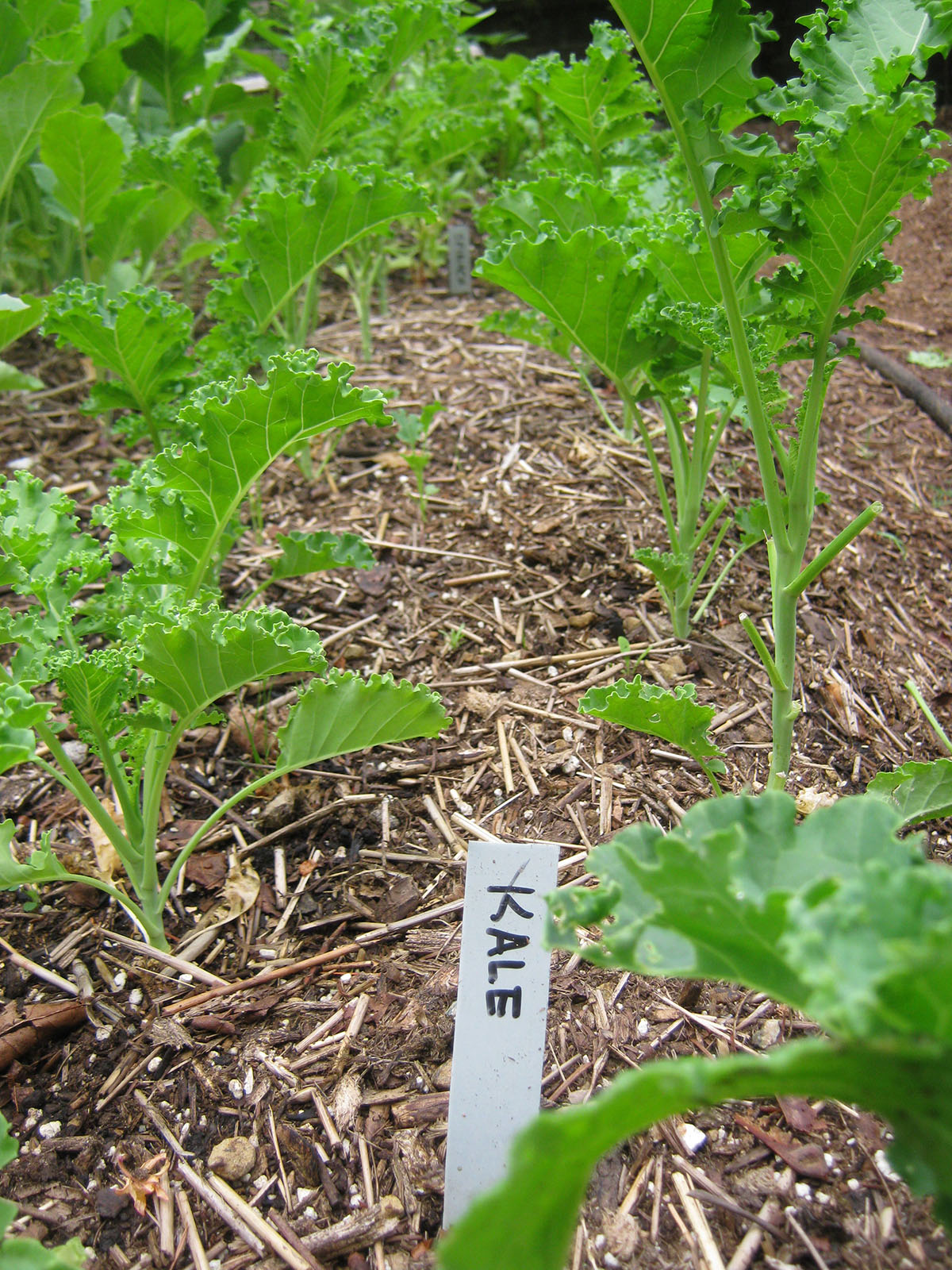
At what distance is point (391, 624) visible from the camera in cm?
193

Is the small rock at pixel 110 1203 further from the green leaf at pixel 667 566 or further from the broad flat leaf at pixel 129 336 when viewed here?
the broad flat leaf at pixel 129 336

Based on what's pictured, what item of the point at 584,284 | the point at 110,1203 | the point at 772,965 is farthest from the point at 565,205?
the point at 110,1203

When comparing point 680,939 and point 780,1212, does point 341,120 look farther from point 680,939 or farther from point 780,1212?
point 780,1212

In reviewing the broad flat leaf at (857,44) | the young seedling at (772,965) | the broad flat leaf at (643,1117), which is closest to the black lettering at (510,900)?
the young seedling at (772,965)

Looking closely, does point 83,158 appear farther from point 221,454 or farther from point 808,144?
point 808,144

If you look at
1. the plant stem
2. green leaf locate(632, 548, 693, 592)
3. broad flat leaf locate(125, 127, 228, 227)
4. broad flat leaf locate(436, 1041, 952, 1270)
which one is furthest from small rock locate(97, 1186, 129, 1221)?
broad flat leaf locate(125, 127, 228, 227)

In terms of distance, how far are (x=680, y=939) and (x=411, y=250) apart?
11.0 ft

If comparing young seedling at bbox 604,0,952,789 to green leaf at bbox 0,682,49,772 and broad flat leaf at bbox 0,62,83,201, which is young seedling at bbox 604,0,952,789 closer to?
green leaf at bbox 0,682,49,772

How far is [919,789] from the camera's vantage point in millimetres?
1175

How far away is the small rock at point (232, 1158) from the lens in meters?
1.07

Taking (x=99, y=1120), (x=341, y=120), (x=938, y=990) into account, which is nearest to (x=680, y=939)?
(x=938, y=990)

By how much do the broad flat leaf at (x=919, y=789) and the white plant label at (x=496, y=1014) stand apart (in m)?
0.49

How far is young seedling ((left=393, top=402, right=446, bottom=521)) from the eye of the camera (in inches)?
82.9

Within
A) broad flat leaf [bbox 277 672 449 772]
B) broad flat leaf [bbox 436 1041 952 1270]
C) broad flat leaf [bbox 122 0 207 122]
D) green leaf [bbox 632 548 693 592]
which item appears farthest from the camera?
broad flat leaf [bbox 122 0 207 122]
